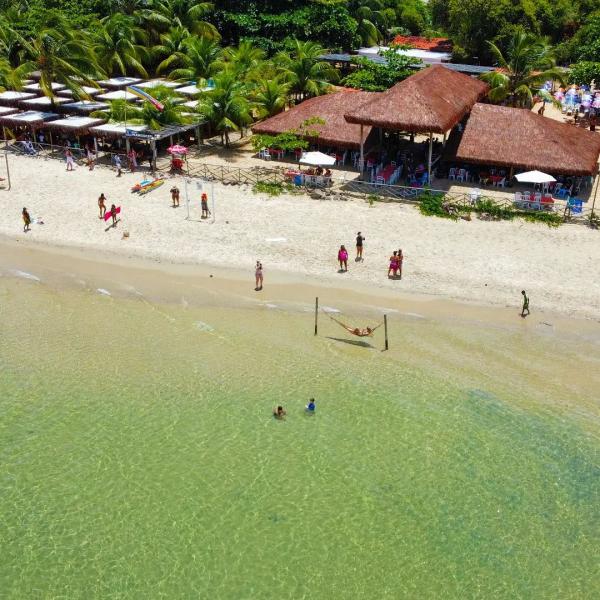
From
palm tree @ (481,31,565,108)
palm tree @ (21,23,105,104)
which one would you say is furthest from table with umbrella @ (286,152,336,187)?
palm tree @ (21,23,105,104)

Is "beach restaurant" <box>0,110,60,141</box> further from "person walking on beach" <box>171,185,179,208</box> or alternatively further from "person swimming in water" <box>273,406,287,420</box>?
"person swimming in water" <box>273,406,287,420</box>

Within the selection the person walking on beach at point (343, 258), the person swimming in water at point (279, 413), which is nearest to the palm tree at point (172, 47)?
the person walking on beach at point (343, 258)

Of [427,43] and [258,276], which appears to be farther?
[427,43]

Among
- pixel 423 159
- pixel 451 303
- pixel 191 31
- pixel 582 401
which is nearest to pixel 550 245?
pixel 451 303

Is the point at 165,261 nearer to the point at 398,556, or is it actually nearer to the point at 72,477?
the point at 72,477

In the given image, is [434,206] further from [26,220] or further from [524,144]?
[26,220]

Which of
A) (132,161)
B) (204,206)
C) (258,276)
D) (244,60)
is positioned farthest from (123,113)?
(258,276)
